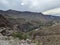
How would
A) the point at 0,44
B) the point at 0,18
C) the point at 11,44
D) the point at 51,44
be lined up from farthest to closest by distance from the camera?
the point at 0,18 → the point at 51,44 → the point at 11,44 → the point at 0,44

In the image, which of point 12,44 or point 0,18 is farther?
point 0,18

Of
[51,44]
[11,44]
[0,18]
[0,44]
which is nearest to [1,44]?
[0,44]

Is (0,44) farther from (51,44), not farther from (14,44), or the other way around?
(51,44)

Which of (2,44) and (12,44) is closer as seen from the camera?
(2,44)

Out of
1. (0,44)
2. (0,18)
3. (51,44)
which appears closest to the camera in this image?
(0,44)

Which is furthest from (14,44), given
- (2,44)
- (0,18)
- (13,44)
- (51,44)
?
(0,18)

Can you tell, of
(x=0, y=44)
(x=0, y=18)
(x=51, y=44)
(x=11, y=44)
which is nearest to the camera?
(x=0, y=44)

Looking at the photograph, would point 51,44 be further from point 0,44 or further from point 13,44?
point 0,44

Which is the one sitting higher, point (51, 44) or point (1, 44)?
point (1, 44)

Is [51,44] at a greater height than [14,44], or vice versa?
[14,44]
